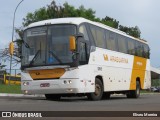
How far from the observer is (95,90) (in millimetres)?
21281

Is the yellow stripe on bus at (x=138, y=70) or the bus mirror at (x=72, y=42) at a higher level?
the bus mirror at (x=72, y=42)

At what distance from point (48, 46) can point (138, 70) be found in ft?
32.6

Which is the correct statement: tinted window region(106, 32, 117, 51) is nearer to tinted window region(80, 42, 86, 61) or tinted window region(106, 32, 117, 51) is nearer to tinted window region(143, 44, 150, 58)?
tinted window region(80, 42, 86, 61)

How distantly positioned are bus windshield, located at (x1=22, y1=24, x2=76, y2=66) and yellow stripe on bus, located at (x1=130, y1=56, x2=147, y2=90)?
8241 mm

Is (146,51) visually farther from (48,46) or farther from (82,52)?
(48,46)

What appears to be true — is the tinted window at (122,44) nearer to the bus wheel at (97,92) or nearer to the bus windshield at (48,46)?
the bus wheel at (97,92)

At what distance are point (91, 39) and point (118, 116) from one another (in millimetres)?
10550

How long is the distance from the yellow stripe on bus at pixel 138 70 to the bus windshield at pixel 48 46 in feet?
27.0

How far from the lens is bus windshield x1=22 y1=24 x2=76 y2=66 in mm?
19484

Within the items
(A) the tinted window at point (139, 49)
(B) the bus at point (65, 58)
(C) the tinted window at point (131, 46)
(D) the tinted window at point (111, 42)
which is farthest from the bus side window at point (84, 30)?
(A) the tinted window at point (139, 49)

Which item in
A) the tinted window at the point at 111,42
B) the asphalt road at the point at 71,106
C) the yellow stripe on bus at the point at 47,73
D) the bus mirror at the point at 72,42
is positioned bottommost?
the asphalt road at the point at 71,106

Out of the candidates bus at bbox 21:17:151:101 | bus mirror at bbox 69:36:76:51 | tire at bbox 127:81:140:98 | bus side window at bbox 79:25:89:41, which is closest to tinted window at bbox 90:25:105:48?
bus at bbox 21:17:151:101

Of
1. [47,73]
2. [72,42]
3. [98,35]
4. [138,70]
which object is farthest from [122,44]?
[72,42]

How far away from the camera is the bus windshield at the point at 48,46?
19.5 metres
